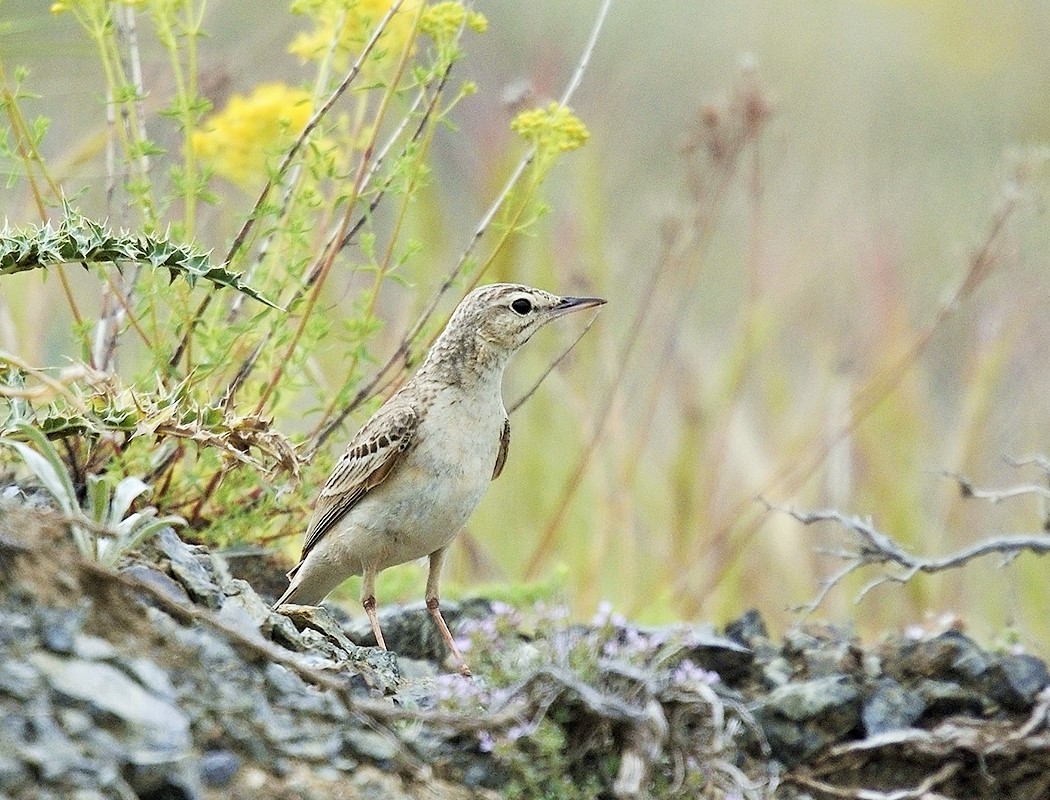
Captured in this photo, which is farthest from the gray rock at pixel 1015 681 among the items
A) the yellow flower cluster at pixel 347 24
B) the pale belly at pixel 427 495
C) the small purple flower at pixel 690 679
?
the yellow flower cluster at pixel 347 24

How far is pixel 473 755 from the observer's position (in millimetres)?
2926

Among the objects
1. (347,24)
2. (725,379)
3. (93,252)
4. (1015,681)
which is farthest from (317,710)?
(725,379)

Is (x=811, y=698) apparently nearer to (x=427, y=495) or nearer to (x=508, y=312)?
(x=427, y=495)

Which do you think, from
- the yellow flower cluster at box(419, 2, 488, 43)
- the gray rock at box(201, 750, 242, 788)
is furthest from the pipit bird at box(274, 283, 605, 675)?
the gray rock at box(201, 750, 242, 788)

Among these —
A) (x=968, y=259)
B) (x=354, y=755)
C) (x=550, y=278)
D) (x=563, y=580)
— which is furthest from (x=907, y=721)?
(x=550, y=278)

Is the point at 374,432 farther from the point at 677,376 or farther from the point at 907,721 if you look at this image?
the point at 677,376

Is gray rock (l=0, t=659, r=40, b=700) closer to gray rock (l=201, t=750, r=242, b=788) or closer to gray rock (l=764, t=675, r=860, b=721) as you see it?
gray rock (l=201, t=750, r=242, b=788)

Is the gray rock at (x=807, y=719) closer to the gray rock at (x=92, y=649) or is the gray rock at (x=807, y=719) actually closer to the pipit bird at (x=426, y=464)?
the pipit bird at (x=426, y=464)

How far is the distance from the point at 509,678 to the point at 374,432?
4.26 feet

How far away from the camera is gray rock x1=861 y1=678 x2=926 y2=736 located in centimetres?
405

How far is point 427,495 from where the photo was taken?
4164 mm

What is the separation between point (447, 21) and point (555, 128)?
431mm

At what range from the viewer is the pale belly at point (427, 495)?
4.18m

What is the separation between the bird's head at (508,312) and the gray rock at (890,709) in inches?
56.2
